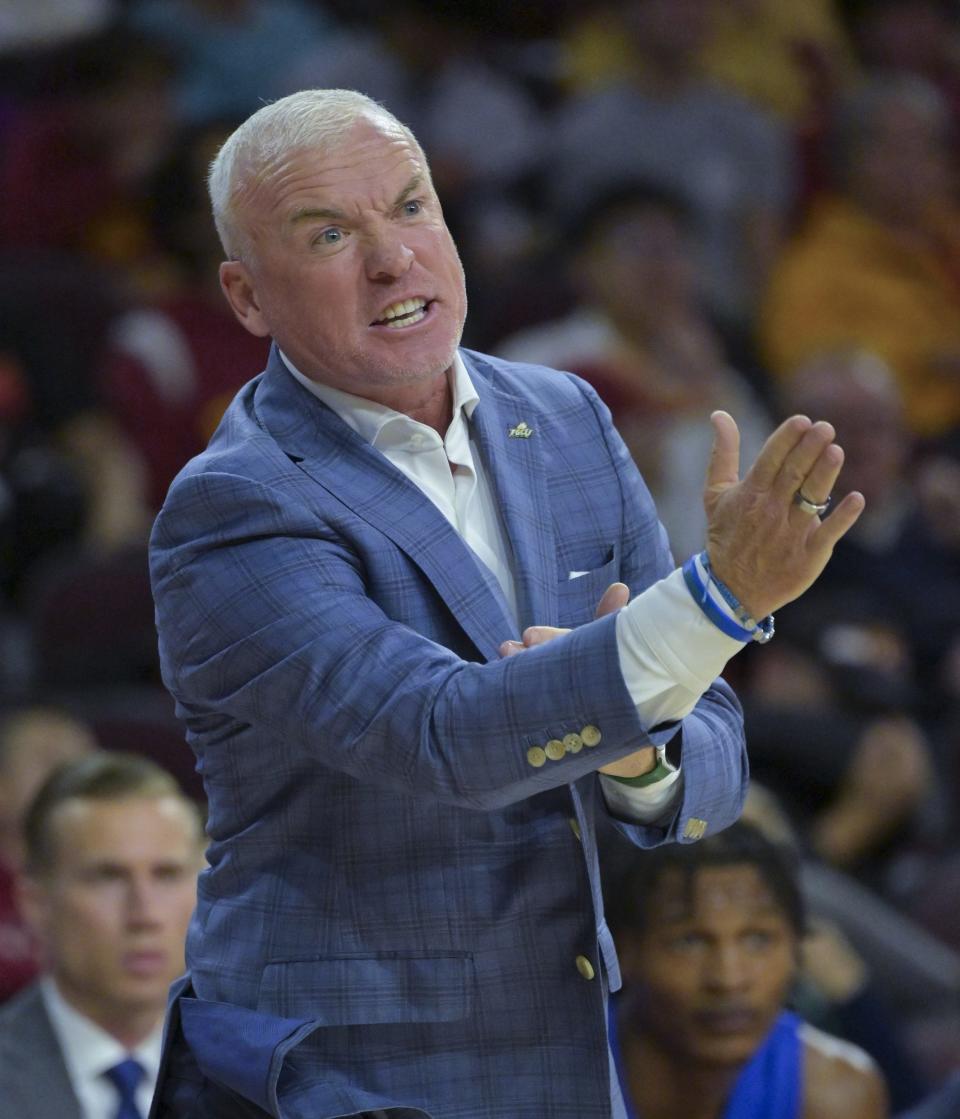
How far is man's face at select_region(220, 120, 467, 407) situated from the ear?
0.05 metres

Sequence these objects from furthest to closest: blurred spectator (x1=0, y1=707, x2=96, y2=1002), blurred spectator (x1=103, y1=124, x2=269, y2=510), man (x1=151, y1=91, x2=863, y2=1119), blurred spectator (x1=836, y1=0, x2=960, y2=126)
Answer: blurred spectator (x1=836, y1=0, x2=960, y2=126)
blurred spectator (x1=103, y1=124, x2=269, y2=510)
blurred spectator (x1=0, y1=707, x2=96, y2=1002)
man (x1=151, y1=91, x2=863, y2=1119)

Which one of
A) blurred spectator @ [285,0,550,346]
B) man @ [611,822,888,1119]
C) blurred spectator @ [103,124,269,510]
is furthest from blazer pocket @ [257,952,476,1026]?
blurred spectator @ [285,0,550,346]

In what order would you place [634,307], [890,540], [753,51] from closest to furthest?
[890,540] < [634,307] < [753,51]

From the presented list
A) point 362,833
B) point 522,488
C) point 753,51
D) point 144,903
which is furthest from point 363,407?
point 753,51

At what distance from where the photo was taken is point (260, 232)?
2.18 m


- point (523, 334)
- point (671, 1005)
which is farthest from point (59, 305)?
point (671, 1005)

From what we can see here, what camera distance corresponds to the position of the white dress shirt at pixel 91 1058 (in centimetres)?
346

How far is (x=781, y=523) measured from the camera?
1.85 metres

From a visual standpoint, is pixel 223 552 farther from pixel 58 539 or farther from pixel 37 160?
pixel 37 160

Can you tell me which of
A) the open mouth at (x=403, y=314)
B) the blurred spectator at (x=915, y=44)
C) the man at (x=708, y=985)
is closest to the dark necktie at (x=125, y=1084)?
the man at (x=708, y=985)

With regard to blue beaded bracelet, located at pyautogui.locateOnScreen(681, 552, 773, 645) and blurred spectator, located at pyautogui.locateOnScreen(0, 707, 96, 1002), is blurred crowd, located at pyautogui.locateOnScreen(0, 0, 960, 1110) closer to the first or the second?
blurred spectator, located at pyautogui.locateOnScreen(0, 707, 96, 1002)

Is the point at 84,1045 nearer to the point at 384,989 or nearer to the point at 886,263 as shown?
the point at 384,989

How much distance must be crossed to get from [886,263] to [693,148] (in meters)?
0.75

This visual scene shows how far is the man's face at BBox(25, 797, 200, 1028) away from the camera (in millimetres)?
3547
